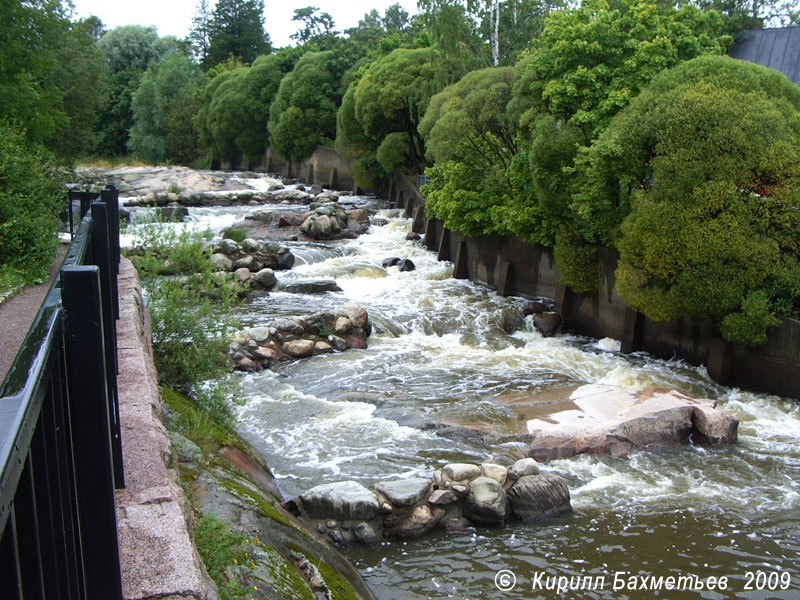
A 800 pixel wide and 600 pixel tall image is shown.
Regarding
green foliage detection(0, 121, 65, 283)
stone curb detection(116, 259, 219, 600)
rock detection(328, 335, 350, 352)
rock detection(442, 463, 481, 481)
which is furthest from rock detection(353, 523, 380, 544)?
rock detection(328, 335, 350, 352)

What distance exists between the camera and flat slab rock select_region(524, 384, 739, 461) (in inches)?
415

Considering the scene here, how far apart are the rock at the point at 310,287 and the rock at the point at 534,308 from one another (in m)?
5.05

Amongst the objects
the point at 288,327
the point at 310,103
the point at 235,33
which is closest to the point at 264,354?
the point at 288,327

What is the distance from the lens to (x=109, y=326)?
429cm

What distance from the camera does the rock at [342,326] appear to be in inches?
647

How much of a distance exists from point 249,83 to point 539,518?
49476mm

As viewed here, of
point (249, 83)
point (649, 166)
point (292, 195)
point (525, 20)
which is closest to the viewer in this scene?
point (649, 166)

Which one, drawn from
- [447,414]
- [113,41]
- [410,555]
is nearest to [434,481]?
[410,555]

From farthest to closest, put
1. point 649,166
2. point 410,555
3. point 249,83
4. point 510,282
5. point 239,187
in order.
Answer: point 249,83, point 239,187, point 510,282, point 649,166, point 410,555

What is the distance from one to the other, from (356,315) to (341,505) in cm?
897

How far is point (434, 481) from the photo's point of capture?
883 centimetres

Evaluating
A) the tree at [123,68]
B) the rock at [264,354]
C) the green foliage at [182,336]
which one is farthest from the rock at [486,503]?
the tree at [123,68]

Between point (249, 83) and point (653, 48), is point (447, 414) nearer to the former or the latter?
point (653, 48)

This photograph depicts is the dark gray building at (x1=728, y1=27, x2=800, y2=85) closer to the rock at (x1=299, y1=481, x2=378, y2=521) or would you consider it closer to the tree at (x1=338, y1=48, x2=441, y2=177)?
the tree at (x1=338, y1=48, x2=441, y2=177)
